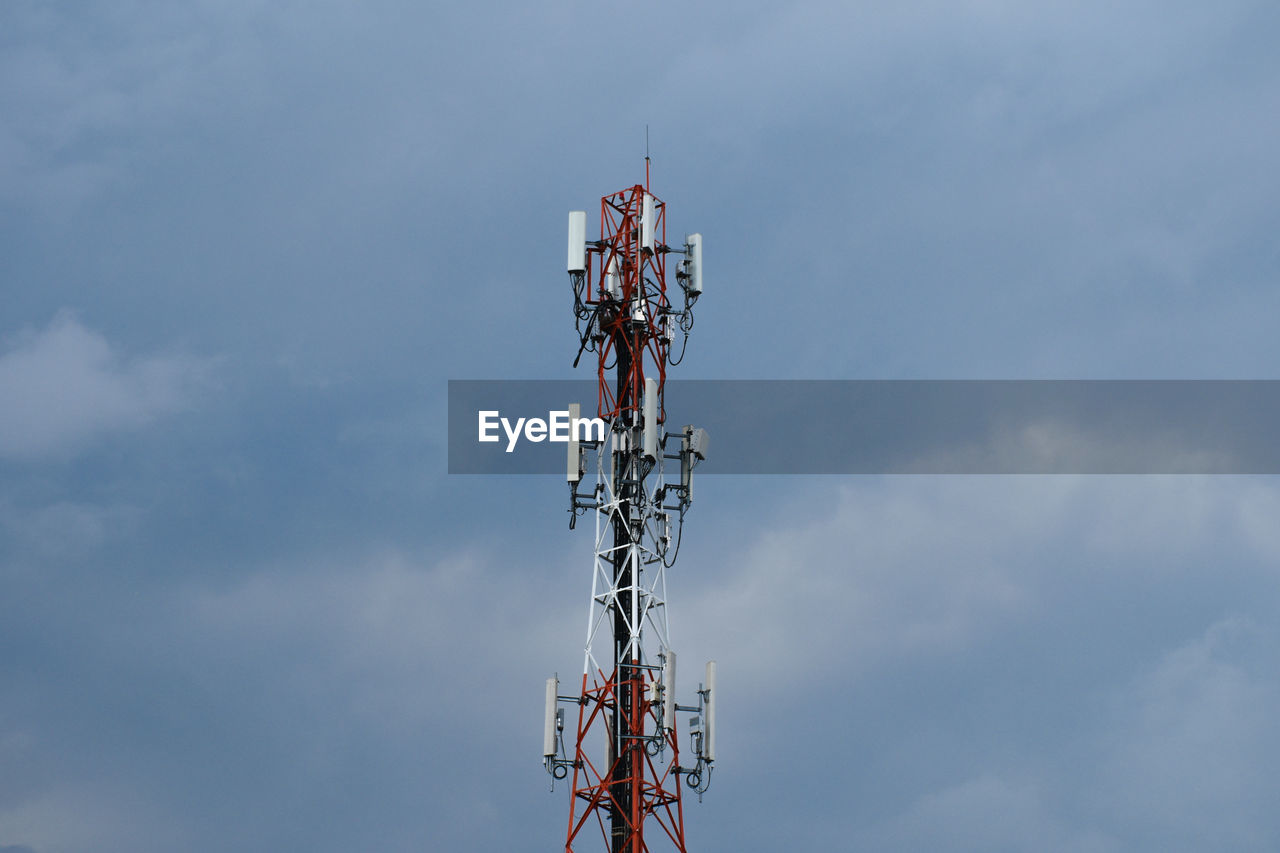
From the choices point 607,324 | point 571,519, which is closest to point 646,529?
point 571,519

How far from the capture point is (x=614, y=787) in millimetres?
100188

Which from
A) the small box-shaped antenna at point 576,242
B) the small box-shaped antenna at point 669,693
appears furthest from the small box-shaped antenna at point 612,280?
the small box-shaped antenna at point 669,693

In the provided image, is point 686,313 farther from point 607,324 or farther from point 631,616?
point 631,616

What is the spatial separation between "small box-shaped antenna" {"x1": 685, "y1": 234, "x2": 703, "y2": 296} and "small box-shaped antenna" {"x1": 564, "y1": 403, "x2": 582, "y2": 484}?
8325mm

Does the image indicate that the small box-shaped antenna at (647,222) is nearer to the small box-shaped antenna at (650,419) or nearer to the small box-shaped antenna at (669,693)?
the small box-shaped antenna at (650,419)

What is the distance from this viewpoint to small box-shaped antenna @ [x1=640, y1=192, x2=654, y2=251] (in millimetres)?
107062

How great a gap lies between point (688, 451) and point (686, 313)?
6803mm

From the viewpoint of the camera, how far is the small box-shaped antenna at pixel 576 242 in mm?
105750

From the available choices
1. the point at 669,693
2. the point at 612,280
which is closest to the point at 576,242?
the point at 612,280

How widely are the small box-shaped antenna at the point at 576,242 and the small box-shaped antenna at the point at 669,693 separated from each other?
746 inches

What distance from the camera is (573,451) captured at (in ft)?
342

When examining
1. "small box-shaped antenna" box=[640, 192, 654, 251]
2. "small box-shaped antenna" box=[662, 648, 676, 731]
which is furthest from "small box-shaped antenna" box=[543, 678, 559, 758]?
"small box-shaped antenna" box=[640, 192, 654, 251]

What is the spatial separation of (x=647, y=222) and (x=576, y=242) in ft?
12.5

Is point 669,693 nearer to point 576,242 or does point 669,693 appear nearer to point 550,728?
point 550,728
